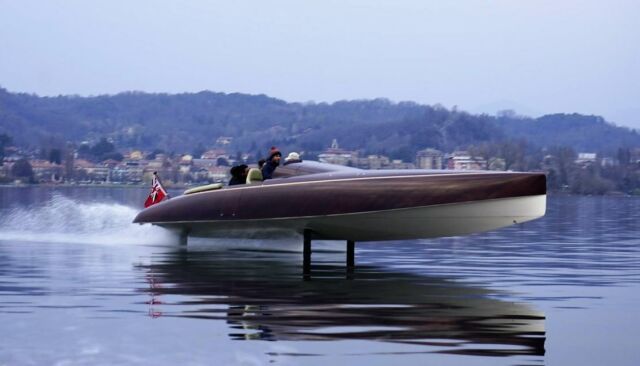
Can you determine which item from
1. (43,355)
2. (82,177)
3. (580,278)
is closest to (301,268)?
(580,278)

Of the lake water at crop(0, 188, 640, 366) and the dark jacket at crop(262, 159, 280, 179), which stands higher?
the dark jacket at crop(262, 159, 280, 179)

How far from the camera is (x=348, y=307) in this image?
47.8 ft

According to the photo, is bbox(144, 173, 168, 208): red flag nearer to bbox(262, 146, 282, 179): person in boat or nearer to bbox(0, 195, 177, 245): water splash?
bbox(0, 195, 177, 245): water splash

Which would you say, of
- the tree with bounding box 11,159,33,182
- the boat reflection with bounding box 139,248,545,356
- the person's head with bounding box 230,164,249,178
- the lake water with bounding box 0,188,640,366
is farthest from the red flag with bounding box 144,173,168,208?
the tree with bounding box 11,159,33,182

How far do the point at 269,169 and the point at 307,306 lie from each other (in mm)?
7947

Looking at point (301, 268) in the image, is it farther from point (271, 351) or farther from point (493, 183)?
point (271, 351)

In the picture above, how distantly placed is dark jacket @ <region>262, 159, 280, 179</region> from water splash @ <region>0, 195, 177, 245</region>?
3673 mm

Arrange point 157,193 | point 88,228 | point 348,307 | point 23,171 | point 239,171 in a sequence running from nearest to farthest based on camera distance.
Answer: point 348,307 → point 239,171 → point 157,193 → point 88,228 → point 23,171

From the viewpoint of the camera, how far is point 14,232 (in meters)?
32.5

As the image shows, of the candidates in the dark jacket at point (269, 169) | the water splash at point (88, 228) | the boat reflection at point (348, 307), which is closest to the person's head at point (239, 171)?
the dark jacket at point (269, 169)

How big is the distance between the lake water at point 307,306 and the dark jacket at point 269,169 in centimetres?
148

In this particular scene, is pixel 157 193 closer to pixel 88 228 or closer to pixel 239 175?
pixel 88 228

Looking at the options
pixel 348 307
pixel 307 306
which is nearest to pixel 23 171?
pixel 307 306

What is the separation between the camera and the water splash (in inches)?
1089
